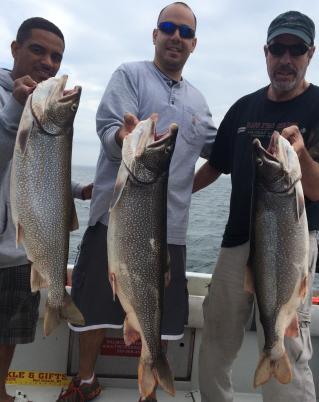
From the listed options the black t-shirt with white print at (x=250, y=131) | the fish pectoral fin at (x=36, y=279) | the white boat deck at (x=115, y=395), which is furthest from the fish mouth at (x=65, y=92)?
the white boat deck at (x=115, y=395)

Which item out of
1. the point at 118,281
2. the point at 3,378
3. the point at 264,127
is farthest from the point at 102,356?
the point at 264,127

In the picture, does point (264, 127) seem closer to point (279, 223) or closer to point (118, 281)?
point (279, 223)

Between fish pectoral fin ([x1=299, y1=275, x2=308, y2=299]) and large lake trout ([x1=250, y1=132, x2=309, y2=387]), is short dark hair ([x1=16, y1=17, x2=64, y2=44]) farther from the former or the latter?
fish pectoral fin ([x1=299, y1=275, x2=308, y2=299])

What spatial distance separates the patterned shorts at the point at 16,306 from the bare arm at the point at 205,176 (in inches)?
68.2

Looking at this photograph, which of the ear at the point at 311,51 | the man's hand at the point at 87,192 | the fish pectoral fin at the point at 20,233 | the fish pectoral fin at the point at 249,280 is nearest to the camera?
the fish pectoral fin at the point at 20,233

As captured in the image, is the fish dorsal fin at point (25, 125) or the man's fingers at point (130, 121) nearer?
the fish dorsal fin at point (25, 125)

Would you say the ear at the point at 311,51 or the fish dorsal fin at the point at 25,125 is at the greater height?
the ear at the point at 311,51

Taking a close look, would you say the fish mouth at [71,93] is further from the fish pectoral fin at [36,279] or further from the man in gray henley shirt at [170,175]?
the fish pectoral fin at [36,279]

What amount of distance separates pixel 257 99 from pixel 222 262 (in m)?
1.39

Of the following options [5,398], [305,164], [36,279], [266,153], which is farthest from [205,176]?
[5,398]

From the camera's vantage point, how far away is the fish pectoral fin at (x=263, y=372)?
2.95 m

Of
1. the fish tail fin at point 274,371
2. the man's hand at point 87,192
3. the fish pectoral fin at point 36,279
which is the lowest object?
the fish tail fin at point 274,371

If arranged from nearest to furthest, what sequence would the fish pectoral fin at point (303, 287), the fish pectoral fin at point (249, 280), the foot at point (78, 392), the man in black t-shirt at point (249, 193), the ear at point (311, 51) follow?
the fish pectoral fin at point (303, 287) < the fish pectoral fin at point (249, 280) < the man in black t-shirt at point (249, 193) < the ear at point (311, 51) < the foot at point (78, 392)

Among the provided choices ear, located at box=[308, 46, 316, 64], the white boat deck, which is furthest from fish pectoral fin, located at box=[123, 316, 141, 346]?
ear, located at box=[308, 46, 316, 64]
